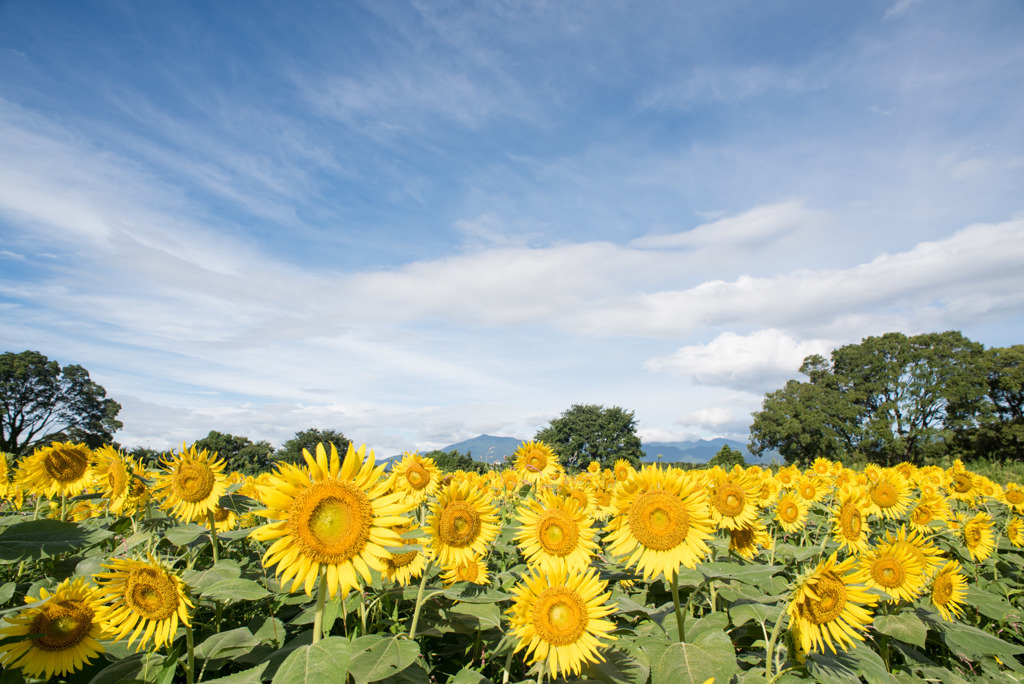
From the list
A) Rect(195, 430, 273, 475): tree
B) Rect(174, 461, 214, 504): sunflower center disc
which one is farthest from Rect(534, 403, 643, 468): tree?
Rect(174, 461, 214, 504): sunflower center disc

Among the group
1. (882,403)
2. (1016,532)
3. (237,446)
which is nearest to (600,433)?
(882,403)

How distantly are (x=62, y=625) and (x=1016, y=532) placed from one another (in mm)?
10855

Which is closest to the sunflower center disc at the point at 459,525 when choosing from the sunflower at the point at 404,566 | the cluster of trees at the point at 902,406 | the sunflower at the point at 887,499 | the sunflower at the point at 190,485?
the sunflower at the point at 404,566

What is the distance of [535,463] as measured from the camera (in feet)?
25.5

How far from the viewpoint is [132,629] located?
285 centimetres

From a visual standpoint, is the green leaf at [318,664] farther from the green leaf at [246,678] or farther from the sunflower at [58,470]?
the sunflower at [58,470]

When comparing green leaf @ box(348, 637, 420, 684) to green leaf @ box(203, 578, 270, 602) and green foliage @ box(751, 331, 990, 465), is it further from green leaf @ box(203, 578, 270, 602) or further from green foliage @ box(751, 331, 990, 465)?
green foliage @ box(751, 331, 990, 465)

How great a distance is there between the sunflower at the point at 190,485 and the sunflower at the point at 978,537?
8579 millimetres

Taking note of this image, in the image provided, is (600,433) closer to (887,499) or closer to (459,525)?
(887,499)

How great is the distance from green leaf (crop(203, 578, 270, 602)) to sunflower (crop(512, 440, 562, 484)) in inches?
203

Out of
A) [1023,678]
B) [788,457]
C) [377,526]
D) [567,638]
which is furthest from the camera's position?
[788,457]

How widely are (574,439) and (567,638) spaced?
6289 cm

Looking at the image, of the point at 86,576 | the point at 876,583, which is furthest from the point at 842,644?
the point at 86,576

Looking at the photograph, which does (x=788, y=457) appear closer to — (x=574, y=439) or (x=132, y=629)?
(x=574, y=439)
